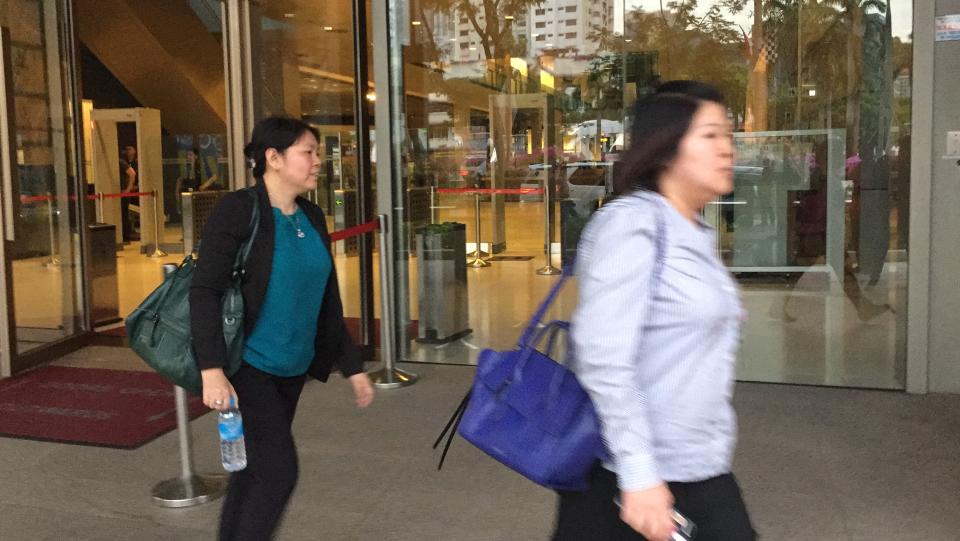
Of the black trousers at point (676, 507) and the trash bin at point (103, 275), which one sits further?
the trash bin at point (103, 275)

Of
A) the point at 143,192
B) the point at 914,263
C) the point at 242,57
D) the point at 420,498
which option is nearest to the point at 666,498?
the point at 420,498

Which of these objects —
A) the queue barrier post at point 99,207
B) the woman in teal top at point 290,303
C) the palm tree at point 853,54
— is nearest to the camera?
the woman in teal top at point 290,303

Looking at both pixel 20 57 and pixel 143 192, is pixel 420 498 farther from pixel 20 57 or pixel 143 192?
pixel 143 192

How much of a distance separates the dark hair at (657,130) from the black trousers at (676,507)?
0.59m

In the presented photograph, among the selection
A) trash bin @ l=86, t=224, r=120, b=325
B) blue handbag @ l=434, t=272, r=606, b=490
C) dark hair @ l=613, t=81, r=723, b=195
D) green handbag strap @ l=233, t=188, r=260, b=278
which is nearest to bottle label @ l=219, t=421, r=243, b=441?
green handbag strap @ l=233, t=188, r=260, b=278

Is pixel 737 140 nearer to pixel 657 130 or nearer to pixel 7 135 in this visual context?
pixel 657 130

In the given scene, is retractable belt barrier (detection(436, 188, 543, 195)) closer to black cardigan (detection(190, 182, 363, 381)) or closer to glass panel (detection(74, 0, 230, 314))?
black cardigan (detection(190, 182, 363, 381))

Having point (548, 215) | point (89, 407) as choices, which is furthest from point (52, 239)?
point (548, 215)

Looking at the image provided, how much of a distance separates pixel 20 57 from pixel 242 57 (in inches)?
85.6

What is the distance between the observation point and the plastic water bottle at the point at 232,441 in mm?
2773

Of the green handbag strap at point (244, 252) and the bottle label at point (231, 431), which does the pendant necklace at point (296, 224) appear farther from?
the bottle label at point (231, 431)

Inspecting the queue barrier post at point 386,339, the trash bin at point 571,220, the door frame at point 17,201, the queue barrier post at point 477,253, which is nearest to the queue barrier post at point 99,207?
the door frame at point 17,201

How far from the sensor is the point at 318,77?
8.47 metres

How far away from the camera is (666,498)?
1729 millimetres
